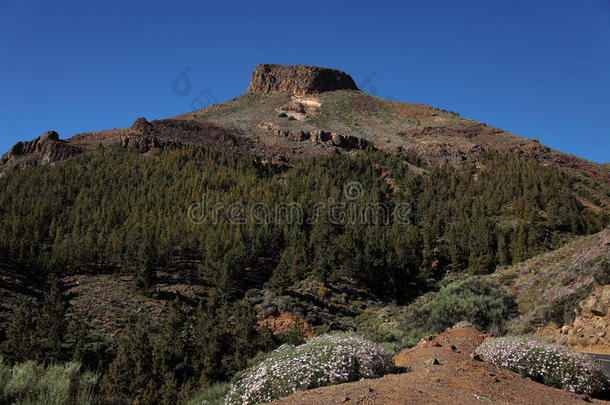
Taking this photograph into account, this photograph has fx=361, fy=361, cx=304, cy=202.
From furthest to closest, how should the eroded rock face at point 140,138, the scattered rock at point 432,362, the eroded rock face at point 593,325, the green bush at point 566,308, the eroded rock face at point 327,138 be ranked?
the eroded rock face at point 327,138 → the eroded rock face at point 140,138 → the green bush at point 566,308 → the eroded rock face at point 593,325 → the scattered rock at point 432,362

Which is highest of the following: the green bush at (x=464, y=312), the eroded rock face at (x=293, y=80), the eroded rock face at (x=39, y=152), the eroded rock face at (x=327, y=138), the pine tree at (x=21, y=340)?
the eroded rock face at (x=293, y=80)

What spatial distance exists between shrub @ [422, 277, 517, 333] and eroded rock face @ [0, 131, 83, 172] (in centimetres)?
7314

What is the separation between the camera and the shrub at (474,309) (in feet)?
53.2

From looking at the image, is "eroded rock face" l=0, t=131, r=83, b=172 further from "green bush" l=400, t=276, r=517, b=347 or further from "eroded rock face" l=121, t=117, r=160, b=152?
"green bush" l=400, t=276, r=517, b=347

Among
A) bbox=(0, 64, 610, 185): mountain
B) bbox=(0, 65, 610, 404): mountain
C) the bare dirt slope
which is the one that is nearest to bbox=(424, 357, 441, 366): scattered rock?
the bare dirt slope

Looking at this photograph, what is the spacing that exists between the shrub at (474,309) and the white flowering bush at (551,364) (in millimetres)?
7357

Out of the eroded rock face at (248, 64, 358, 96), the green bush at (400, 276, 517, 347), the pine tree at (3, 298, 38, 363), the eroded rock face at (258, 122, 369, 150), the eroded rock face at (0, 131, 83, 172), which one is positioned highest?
the eroded rock face at (248, 64, 358, 96)

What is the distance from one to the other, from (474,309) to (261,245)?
94.7 feet

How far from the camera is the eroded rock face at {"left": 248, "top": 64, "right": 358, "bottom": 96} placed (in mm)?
123750

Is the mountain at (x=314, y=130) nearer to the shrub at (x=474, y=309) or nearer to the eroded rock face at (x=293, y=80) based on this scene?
the eroded rock face at (x=293, y=80)

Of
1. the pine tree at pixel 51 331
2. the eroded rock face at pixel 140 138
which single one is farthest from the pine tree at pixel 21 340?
the eroded rock face at pixel 140 138

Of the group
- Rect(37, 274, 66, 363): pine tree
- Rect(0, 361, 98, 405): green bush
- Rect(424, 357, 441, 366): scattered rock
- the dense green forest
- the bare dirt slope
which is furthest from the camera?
the dense green forest

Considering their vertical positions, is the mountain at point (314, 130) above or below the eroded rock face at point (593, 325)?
above

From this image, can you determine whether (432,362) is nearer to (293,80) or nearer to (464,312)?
(464,312)
